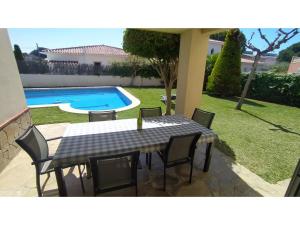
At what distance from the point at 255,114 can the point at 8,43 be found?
1101 cm

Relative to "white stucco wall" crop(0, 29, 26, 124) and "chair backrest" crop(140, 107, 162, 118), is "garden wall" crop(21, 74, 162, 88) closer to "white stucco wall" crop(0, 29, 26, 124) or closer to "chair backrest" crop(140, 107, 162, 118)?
"white stucco wall" crop(0, 29, 26, 124)

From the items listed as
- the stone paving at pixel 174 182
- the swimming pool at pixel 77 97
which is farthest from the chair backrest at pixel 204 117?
the swimming pool at pixel 77 97

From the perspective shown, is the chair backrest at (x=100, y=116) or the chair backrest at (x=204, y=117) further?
the chair backrest at (x=100, y=116)

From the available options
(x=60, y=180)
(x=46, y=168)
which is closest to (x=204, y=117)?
(x=60, y=180)

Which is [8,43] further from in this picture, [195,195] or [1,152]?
[195,195]

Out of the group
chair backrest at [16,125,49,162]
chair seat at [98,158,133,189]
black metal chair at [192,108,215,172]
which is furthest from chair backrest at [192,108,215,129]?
chair backrest at [16,125,49,162]

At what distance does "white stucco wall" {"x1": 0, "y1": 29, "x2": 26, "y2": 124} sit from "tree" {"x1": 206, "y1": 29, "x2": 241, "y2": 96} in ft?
43.9

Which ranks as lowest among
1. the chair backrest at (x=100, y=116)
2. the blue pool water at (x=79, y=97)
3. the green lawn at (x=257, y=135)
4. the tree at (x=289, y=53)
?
the blue pool water at (x=79, y=97)

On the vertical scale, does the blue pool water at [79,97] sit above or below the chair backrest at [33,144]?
below

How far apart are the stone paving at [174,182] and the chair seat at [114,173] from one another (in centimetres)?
62

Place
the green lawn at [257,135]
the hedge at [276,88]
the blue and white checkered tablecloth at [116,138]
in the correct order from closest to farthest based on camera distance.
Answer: the blue and white checkered tablecloth at [116,138] → the green lawn at [257,135] → the hedge at [276,88]

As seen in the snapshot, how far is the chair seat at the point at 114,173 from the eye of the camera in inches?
97.6

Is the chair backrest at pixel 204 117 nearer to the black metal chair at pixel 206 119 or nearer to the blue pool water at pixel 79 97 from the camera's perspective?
the black metal chair at pixel 206 119
